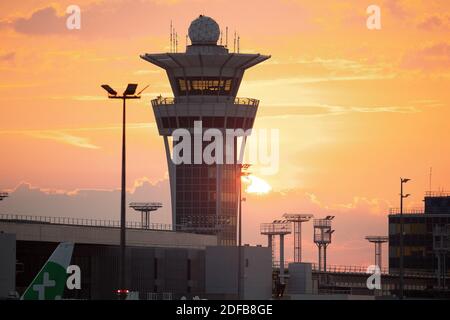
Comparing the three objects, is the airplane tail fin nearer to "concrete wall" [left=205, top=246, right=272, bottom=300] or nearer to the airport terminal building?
the airport terminal building

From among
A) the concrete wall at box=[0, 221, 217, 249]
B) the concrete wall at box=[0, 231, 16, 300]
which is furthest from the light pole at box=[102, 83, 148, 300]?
the concrete wall at box=[0, 221, 217, 249]

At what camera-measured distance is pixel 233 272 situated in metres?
164

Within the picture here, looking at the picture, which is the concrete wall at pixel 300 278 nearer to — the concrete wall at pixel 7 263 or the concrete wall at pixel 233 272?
the concrete wall at pixel 233 272

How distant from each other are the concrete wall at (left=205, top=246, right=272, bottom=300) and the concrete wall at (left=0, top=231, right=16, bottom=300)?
3819 centimetres

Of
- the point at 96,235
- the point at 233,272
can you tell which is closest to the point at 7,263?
the point at 96,235

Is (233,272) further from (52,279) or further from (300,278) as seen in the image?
(52,279)

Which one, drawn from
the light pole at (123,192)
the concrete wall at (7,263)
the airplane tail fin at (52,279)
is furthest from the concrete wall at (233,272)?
the airplane tail fin at (52,279)

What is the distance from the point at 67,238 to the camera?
148 m

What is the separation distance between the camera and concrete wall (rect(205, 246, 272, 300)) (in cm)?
16388

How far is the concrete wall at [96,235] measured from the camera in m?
141
